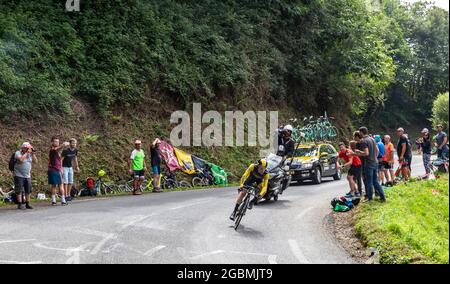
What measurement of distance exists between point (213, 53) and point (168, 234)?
20414mm

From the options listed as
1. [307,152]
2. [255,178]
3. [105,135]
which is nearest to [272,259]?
[255,178]

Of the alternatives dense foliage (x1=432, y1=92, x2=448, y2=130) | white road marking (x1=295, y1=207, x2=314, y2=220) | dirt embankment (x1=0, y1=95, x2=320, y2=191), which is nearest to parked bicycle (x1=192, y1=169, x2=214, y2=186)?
dirt embankment (x1=0, y1=95, x2=320, y2=191)

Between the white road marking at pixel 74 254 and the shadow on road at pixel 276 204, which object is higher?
the white road marking at pixel 74 254

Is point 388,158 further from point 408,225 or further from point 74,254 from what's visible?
point 74,254

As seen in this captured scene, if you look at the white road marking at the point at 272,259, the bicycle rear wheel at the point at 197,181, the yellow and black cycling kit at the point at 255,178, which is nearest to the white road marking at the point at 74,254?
the white road marking at the point at 272,259

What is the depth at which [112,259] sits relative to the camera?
8.48 meters

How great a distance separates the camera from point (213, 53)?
98.7 feet

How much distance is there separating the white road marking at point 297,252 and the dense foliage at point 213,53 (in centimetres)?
474

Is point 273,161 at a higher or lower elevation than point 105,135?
lower

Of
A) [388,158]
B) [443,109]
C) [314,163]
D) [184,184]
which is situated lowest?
[184,184]

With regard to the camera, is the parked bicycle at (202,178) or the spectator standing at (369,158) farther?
the parked bicycle at (202,178)

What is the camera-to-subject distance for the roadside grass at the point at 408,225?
29.5 feet

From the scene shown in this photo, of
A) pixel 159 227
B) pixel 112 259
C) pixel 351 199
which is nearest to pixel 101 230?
pixel 159 227

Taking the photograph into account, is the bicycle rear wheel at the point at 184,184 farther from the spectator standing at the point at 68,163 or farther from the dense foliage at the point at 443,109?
the dense foliage at the point at 443,109
